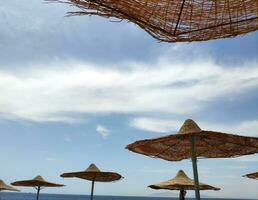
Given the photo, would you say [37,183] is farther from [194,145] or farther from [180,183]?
[194,145]

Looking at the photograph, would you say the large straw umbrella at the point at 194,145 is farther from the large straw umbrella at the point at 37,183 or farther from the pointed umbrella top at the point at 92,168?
A: the large straw umbrella at the point at 37,183

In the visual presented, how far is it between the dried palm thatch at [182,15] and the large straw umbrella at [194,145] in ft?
11.4

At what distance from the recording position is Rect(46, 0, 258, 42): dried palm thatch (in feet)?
5.75

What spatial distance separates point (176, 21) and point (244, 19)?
350 millimetres

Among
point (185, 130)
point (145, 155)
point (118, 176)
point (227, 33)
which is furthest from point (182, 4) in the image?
point (118, 176)

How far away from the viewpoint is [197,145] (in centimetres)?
655

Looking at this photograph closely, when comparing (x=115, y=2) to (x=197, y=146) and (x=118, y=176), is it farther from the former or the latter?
(x=118, y=176)

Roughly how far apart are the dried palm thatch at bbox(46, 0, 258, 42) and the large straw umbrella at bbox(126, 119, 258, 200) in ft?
11.4

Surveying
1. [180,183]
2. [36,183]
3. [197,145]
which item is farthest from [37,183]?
[197,145]

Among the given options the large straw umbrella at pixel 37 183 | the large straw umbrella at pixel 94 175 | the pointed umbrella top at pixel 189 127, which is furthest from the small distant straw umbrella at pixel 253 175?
the large straw umbrella at pixel 37 183

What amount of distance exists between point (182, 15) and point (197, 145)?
16.1ft

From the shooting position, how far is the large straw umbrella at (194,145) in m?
5.45

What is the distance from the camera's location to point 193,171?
18.5 feet

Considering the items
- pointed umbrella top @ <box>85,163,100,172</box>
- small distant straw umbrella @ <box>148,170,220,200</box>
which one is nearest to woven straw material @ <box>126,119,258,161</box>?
small distant straw umbrella @ <box>148,170,220,200</box>
